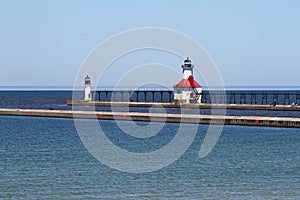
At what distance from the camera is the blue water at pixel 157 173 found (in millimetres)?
28188

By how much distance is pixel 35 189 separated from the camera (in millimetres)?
28953

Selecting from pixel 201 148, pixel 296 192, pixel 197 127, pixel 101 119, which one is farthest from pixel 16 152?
pixel 101 119

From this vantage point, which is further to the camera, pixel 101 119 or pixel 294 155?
pixel 101 119

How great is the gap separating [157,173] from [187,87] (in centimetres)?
6250

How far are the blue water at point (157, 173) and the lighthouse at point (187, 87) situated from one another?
42.6 m

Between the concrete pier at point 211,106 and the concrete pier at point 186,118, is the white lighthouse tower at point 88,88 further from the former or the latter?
the concrete pier at point 186,118

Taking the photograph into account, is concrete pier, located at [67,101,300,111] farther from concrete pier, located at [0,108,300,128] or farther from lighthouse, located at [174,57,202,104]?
concrete pier, located at [0,108,300,128]

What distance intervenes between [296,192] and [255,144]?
20.9 metres

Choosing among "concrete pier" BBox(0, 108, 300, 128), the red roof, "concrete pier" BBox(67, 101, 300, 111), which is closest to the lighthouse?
the red roof

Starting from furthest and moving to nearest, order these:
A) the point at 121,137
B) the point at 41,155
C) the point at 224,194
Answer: the point at 121,137, the point at 41,155, the point at 224,194

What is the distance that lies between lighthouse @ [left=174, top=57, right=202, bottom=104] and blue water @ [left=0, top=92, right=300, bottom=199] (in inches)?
1677

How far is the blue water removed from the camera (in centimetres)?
2819

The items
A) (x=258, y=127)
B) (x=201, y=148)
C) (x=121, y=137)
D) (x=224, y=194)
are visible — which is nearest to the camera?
(x=224, y=194)

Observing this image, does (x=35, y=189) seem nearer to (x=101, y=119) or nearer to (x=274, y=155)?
(x=274, y=155)
